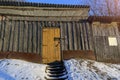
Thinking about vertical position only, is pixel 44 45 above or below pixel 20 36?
below

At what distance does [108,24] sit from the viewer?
19.8 meters

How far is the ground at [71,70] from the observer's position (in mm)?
14485

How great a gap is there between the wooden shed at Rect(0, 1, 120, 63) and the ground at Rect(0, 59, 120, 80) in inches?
52.8

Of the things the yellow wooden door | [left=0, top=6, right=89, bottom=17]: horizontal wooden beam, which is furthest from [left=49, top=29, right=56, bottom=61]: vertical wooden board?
[left=0, top=6, right=89, bottom=17]: horizontal wooden beam

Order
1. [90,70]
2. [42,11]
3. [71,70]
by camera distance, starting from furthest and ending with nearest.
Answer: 1. [42,11]
2. [90,70]
3. [71,70]

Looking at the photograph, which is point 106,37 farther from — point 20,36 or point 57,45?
point 20,36

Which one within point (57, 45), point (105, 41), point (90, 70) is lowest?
point (90, 70)

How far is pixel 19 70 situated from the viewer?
15.3 metres

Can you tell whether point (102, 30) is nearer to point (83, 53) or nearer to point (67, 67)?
point (83, 53)

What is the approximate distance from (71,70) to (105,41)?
4890mm

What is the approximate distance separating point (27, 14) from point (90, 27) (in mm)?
4649

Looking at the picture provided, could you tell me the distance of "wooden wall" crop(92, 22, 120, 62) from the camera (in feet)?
62.0

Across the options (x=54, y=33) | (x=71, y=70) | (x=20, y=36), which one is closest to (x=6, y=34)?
(x=20, y=36)

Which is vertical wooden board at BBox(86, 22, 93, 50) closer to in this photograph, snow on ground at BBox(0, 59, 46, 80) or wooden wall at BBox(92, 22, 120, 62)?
wooden wall at BBox(92, 22, 120, 62)
